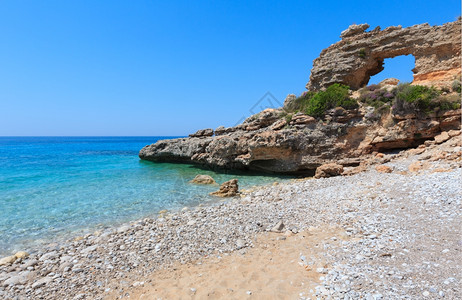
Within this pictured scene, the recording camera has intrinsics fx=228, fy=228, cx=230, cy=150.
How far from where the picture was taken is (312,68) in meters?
23.8

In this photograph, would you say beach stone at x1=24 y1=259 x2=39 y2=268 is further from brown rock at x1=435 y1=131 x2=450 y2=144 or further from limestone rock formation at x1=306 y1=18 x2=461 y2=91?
limestone rock formation at x1=306 y1=18 x2=461 y2=91

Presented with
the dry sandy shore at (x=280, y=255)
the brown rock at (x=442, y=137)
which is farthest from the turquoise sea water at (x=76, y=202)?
the brown rock at (x=442, y=137)

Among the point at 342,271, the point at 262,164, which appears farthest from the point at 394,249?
the point at 262,164

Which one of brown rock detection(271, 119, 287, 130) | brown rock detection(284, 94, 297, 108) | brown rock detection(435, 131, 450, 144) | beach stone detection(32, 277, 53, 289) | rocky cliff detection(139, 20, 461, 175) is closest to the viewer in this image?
beach stone detection(32, 277, 53, 289)

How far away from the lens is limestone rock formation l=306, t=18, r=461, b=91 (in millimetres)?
17316

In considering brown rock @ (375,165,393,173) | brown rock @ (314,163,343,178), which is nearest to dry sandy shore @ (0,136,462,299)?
brown rock @ (375,165,393,173)

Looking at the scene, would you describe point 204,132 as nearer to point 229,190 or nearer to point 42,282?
point 229,190

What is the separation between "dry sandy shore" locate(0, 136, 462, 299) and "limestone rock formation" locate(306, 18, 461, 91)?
44.5ft

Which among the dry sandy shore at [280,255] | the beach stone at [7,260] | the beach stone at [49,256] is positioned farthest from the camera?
the beach stone at [49,256]

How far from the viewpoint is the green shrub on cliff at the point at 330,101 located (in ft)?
60.0

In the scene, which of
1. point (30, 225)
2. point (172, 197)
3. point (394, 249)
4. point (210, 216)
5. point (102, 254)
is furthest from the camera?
point (172, 197)

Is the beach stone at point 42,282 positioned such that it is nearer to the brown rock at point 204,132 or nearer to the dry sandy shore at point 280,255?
the dry sandy shore at point 280,255

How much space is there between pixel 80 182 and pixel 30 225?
9.19 meters

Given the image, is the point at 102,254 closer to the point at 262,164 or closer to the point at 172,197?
the point at 172,197
